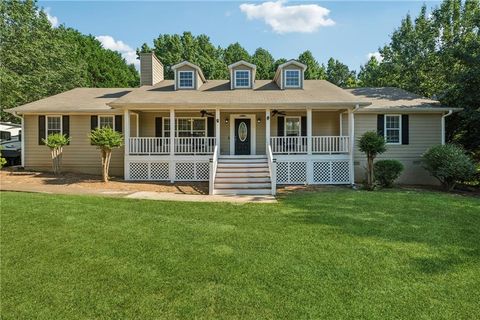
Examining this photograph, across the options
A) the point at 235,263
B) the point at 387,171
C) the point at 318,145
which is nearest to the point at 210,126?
the point at 318,145

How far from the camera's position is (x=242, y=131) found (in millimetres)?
15609

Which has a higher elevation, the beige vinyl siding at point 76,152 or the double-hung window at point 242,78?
the double-hung window at point 242,78

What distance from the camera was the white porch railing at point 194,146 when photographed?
45.1ft

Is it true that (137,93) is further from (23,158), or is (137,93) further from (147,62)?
(23,158)

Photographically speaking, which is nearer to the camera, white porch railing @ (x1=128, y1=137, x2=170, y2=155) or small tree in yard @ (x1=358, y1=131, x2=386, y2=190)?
small tree in yard @ (x1=358, y1=131, x2=386, y2=190)

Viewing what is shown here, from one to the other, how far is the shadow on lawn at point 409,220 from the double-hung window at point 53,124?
12.2 meters

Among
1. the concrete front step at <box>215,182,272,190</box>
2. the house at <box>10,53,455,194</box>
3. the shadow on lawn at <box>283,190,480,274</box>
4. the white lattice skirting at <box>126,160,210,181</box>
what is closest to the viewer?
the shadow on lawn at <box>283,190,480,274</box>

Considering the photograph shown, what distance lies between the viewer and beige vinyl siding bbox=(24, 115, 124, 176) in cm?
1540

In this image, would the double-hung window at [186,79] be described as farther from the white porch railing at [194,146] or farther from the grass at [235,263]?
the grass at [235,263]

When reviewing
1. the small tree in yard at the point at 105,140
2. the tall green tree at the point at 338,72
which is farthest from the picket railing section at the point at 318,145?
the tall green tree at the point at 338,72

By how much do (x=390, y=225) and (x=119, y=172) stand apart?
1288cm

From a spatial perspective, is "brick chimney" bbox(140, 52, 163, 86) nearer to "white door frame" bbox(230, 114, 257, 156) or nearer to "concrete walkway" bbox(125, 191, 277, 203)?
"white door frame" bbox(230, 114, 257, 156)

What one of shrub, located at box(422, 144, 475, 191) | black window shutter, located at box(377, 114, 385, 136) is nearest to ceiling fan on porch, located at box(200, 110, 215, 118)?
black window shutter, located at box(377, 114, 385, 136)

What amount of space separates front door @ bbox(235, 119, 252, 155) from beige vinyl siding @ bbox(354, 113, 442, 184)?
519 cm
